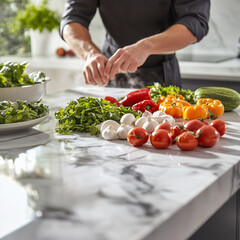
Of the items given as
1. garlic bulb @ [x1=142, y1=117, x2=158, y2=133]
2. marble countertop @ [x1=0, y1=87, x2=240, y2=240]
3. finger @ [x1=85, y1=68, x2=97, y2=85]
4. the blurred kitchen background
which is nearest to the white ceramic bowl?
finger @ [x1=85, y1=68, x2=97, y2=85]

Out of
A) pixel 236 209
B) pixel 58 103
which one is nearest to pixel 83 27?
pixel 58 103

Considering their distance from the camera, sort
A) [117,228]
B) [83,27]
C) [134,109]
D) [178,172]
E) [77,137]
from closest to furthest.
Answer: [117,228] < [178,172] < [77,137] < [134,109] < [83,27]

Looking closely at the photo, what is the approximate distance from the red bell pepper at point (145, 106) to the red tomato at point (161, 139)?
0.40 meters

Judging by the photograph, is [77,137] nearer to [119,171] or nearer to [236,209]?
[119,171]

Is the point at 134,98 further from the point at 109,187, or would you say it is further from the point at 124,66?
the point at 109,187

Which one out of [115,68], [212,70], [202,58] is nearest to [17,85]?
[115,68]

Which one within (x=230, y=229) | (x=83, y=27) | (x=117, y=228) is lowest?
(x=230, y=229)

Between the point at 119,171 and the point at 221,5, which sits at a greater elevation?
the point at 221,5

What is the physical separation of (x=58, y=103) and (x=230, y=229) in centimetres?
95

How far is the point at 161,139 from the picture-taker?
1.19 m

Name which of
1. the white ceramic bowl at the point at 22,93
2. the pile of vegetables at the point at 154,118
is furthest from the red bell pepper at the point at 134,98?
the white ceramic bowl at the point at 22,93

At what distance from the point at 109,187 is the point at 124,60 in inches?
33.1

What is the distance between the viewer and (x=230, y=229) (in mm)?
1260

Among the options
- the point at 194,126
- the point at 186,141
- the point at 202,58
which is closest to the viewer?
the point at 186,141
